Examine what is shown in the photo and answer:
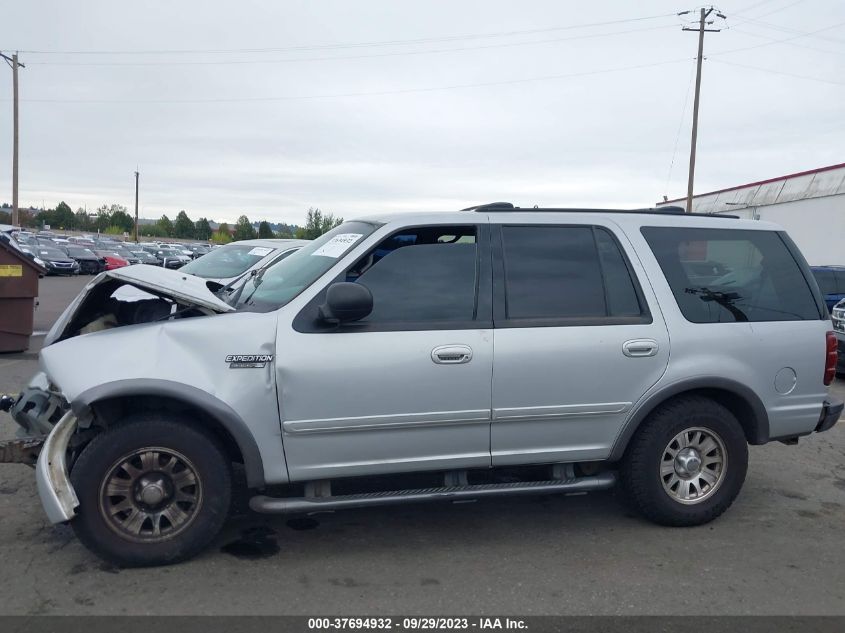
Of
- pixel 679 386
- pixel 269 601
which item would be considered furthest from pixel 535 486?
pixel 269 601

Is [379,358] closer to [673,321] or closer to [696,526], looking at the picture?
[673,321]

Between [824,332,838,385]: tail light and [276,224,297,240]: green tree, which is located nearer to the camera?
[824,332,838,385]: tail light

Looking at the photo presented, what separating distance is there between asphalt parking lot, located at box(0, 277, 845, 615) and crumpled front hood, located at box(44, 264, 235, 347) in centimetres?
129

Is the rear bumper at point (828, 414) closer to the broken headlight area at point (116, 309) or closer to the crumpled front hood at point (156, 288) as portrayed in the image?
the crumpled front hood at point (156, 288)

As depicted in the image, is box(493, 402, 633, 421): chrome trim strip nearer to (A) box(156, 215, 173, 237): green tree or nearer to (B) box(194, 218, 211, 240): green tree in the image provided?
(B) box(194, 218, 211, 240): green tree

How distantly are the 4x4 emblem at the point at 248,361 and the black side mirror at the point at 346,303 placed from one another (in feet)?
1.22

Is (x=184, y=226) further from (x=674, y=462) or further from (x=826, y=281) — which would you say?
(x=674, y=462)

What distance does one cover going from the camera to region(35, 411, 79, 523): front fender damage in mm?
3730

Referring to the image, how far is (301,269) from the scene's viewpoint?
4676 millimetres

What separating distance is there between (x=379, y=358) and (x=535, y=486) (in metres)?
1.24

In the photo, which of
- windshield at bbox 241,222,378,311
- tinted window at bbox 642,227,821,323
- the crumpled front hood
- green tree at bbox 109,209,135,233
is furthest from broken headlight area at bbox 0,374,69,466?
green tree at bbox 109,209,135,233

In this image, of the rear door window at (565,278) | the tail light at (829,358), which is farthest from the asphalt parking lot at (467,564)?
the rear door window at (565,278)

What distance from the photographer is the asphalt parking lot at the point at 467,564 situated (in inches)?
147

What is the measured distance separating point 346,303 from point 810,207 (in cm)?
3046
